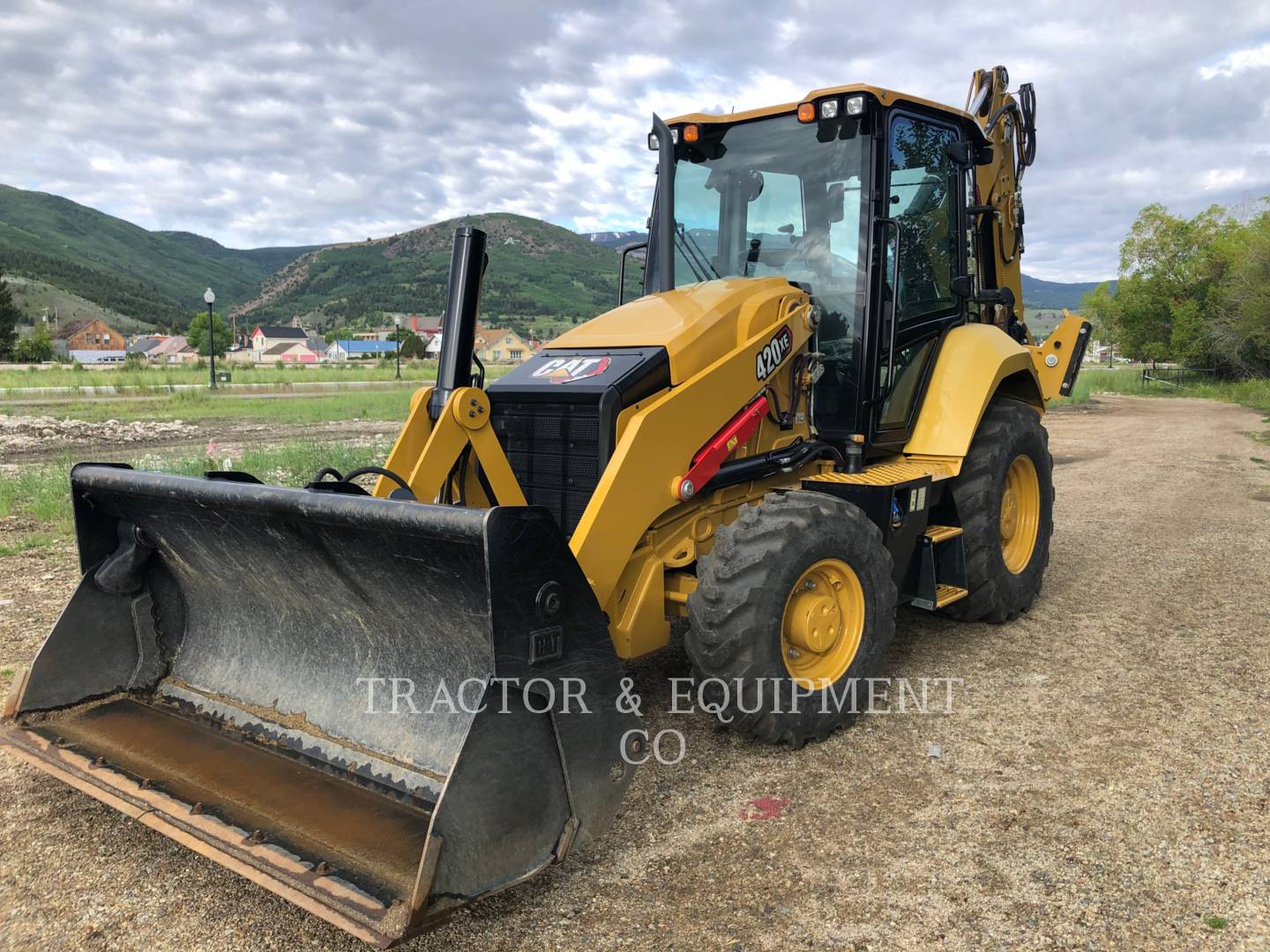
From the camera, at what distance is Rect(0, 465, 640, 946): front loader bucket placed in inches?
99.3

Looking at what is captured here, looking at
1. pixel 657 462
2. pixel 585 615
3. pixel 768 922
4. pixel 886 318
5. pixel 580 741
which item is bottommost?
pixel 768 922

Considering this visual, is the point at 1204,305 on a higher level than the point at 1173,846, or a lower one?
higher

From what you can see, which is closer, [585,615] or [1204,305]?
[585,615]

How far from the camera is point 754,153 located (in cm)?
495

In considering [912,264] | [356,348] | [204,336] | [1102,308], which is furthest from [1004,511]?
[356,348]

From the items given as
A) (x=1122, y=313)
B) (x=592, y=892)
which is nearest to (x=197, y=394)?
(x=592, y=892)

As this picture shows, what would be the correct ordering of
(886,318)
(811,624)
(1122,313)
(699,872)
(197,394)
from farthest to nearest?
1. (1122,313)
2. (197,394)
3. (886,318)
4. (811,624)
5. (699,872)

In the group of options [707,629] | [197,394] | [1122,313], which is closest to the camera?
[707,629]

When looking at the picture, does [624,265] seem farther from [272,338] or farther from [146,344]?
[146,344]

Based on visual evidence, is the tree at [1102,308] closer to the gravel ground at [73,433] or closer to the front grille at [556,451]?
the gravel ground at [73,433]

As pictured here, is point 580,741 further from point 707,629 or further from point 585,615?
point 707,629

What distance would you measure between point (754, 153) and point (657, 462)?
7.13 ft

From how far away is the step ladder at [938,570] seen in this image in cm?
480

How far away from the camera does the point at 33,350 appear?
2817 inches
